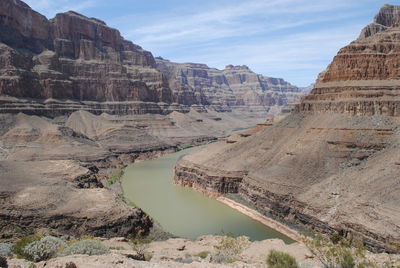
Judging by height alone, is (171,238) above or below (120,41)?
below

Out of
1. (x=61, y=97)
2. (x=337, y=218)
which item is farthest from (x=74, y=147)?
(x=337, y=218)

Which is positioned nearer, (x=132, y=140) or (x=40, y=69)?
(x=132, y=140)

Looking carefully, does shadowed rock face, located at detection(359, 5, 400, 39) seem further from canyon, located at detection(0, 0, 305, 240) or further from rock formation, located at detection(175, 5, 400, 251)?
canyon, located at detection(0, 0, 305, 240)

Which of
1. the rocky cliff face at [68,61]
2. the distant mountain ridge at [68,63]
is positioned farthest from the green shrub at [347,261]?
the rocky cliff face at [68,61]

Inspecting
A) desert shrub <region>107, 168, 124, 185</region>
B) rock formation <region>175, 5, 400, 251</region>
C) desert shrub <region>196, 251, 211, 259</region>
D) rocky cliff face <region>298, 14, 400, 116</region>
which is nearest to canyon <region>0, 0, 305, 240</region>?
desert shrub <region>107, 168, 124, 185</region>

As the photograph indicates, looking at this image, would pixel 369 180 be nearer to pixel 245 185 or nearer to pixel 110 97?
pixel 245 185

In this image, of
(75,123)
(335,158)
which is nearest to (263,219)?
(335,158)

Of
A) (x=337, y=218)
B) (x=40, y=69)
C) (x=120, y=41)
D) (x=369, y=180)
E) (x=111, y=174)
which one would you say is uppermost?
(x=120, y=41)

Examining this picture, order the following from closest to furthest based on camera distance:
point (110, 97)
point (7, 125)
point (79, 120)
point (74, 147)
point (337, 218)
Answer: point (337, 218), point (74, 147), point (7, 125), point (79, 120), point (110, 97)
